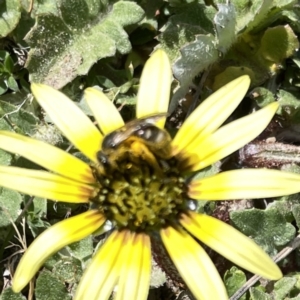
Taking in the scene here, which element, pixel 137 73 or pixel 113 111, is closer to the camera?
pixel 113 111

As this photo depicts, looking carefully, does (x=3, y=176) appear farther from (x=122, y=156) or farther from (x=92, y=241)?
(x=92, y=241)

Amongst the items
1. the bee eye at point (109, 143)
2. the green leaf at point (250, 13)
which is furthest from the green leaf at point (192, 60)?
the bee eye at point (109, 143)

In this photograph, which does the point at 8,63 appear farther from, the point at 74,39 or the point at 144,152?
the point at 144,152

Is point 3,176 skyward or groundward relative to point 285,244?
skyward

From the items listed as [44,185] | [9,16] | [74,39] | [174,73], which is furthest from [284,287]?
[9,16]

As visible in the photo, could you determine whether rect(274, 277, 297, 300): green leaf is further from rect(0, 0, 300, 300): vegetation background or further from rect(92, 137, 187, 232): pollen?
rect(92, 137, 187, 232): pollen

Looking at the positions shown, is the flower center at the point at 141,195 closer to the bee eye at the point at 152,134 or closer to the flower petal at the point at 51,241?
the flower petal at the point at 51,241

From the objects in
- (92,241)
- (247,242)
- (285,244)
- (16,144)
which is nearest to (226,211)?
(285,244)
